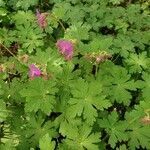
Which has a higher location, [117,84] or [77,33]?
[77,33]

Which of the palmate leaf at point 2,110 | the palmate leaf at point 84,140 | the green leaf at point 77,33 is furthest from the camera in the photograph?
the green leaf at point 77,33

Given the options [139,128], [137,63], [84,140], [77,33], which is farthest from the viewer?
[77,33]

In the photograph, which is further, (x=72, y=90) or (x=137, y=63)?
(x=137, y=63)

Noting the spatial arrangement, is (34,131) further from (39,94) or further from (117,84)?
(117,84)

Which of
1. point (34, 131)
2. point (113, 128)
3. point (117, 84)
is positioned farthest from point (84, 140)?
point (117, 84)

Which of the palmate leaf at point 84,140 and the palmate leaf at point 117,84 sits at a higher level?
the palmate leaf at point 117,84

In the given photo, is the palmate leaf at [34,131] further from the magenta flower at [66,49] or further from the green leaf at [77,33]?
the green leaf at [77,33]

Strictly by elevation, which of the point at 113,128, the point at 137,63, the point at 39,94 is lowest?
the point at 113,128

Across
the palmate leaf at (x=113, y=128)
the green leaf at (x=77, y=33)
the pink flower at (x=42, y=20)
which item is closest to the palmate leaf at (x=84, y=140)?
the palmate leaf at (x=113, y=128)
